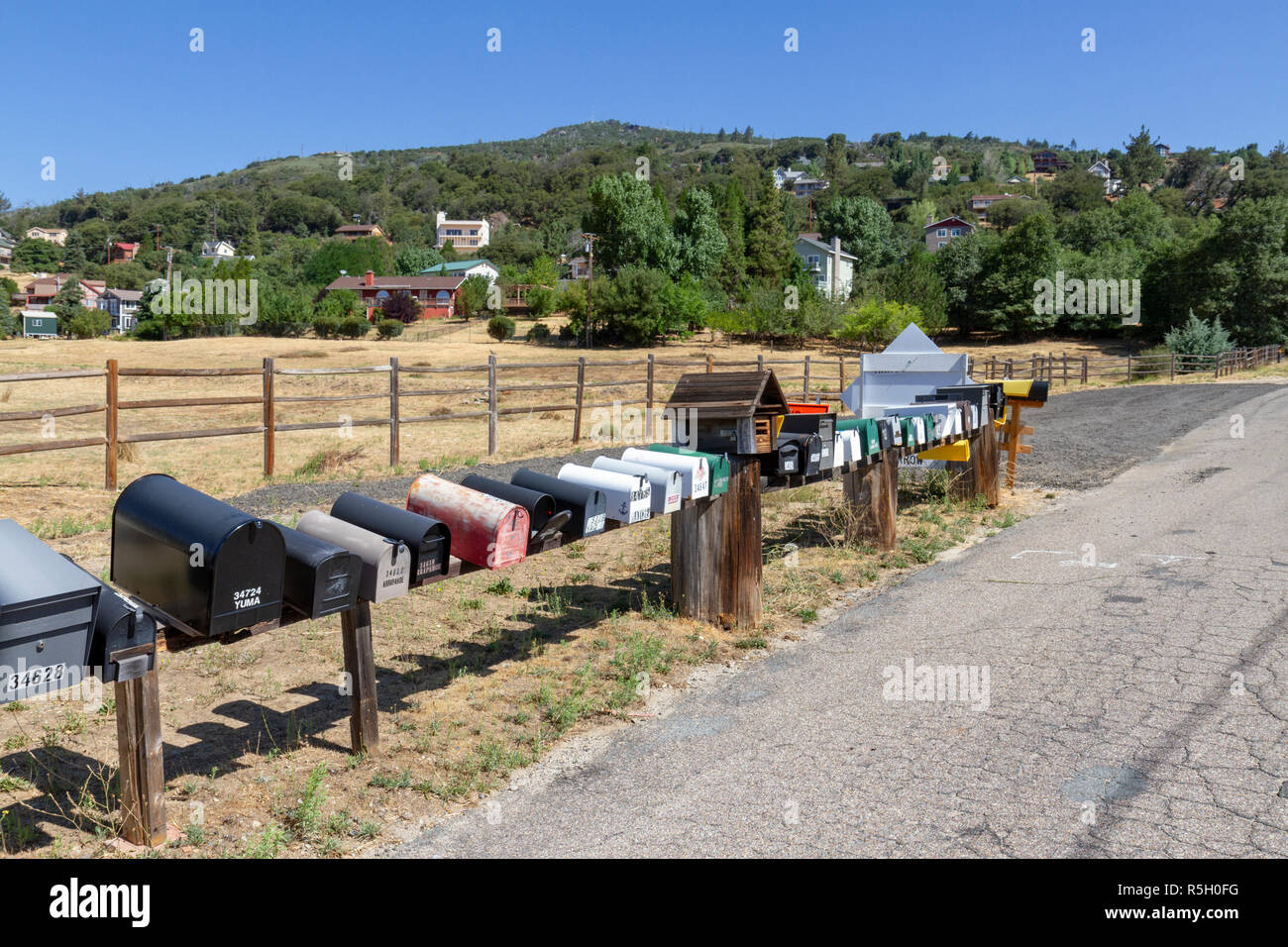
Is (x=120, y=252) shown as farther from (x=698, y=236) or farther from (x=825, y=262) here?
(x=698, y=236)

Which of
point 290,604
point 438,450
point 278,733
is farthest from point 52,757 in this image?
point 438,450

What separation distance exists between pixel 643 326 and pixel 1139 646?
1845 inches

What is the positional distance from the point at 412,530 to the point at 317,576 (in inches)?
22.2

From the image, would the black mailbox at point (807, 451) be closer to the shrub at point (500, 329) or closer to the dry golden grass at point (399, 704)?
the dry golden grass at point (399, 704)

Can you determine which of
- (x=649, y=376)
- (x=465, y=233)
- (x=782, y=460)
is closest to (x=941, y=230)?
(x=465, y=233)

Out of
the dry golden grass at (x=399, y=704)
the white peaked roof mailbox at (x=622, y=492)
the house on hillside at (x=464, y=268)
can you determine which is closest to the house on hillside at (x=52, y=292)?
the house on hillside at (x=464, y=268)

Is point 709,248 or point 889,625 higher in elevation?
point 709,248

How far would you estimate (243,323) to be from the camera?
65375 millimetres

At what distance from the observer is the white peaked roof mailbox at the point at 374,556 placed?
3816 millimetres

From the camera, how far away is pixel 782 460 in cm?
633

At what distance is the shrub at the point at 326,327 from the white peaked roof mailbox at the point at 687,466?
6242cm

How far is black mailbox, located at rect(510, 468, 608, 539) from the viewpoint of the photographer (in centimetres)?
477

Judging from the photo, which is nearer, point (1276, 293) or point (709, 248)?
point (1276, 293)

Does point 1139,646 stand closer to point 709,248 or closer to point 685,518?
point 685,518
